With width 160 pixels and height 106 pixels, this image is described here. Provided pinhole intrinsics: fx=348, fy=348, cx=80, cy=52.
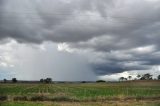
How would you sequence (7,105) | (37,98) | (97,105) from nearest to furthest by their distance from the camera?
(7,105)
(97,105)
(37,98)

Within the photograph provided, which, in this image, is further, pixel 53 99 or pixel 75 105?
pixel 53 99

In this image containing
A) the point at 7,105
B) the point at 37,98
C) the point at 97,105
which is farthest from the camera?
the point at 37,98

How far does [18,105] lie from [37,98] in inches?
482

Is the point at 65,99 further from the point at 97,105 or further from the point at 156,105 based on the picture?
the point at 156,105

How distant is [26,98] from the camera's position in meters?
51.4

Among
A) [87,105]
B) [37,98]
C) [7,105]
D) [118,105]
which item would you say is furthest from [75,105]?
[37,98]

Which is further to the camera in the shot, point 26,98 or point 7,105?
point 26,98

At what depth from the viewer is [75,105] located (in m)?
41.2

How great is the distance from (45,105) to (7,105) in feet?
14.0

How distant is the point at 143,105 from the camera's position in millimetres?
41719

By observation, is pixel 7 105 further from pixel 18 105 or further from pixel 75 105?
pixel 75 105

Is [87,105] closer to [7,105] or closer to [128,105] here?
[128,105]

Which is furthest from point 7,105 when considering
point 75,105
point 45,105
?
point 75,105

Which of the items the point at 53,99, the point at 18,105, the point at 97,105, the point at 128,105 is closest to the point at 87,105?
the point at 97,105
